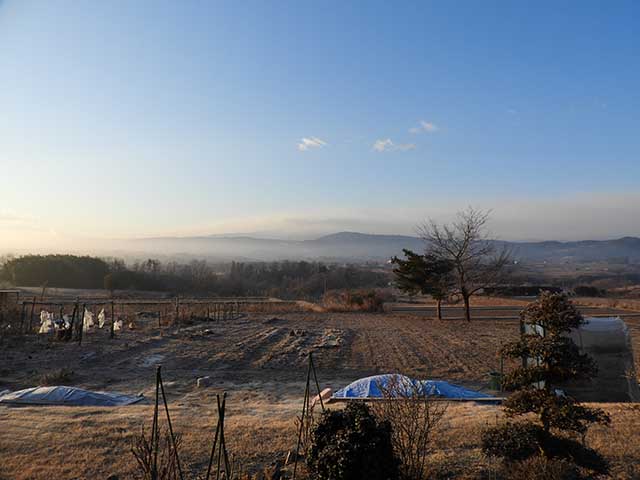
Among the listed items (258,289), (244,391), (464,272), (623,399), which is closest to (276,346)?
(244,391)

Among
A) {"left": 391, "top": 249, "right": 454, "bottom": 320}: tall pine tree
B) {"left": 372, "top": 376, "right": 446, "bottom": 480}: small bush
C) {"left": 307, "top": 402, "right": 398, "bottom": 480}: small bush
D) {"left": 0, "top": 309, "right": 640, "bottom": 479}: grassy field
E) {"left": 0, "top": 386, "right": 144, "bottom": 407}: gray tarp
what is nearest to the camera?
{"left": 307, "top": 402, "right": 398, "bottom": 480}: small bush

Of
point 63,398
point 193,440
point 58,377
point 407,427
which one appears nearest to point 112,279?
point 58,377

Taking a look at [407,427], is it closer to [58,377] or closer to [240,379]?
[240,379]

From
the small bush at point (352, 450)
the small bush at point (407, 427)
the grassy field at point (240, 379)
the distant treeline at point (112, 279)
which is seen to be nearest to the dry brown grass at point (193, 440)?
the grassy field at point (240, 379)

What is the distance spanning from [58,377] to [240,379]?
4414mm

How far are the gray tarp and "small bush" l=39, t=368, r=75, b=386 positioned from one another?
5.72 feet

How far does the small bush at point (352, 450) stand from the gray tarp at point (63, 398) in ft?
22.3

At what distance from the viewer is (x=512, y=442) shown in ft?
14.2

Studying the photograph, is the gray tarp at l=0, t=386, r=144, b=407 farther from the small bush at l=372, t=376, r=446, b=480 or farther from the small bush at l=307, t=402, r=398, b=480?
the small bush at l=307, t=402, r=398, b=480

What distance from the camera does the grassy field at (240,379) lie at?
19.0 feet

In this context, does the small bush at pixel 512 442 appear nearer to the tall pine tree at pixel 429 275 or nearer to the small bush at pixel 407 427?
the small bush at pixel 407 427

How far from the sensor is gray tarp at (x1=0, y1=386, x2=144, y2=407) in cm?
916

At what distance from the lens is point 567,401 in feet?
14.2

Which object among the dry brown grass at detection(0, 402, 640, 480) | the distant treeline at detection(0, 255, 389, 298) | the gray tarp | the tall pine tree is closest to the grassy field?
the dry brown grass at detection(0, 402, 640, 480)
